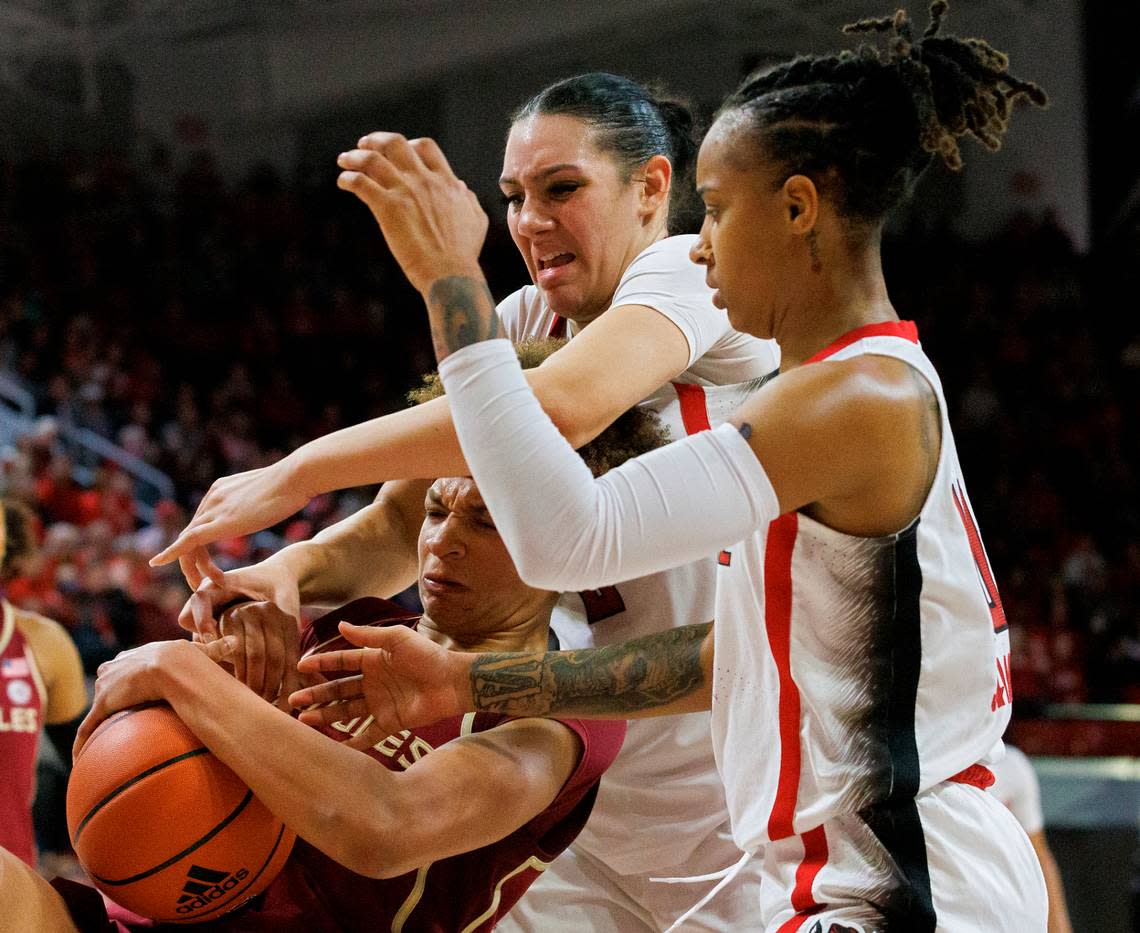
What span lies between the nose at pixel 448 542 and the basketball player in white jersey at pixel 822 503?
2.06 feet

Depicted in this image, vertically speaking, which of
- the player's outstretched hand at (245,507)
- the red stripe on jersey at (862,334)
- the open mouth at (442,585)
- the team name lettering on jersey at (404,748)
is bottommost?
the team name lettering on jersey at (404,748)

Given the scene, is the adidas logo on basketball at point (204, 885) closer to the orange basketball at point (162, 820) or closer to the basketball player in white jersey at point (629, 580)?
the orange basketball at point (162, 820)

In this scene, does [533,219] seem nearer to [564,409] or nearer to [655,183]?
[655,183]

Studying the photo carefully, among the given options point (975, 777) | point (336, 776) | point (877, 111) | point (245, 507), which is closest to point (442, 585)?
point (245, 507)

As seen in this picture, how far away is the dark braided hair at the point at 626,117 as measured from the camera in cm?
296

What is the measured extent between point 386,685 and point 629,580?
0.65 m

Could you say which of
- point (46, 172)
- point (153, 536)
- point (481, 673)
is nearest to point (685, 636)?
point (481, 673)

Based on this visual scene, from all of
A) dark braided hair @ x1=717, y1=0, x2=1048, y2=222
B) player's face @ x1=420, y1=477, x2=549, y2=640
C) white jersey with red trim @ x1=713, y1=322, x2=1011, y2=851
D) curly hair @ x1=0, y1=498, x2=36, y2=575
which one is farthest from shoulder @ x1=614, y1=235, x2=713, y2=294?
curly hair @ x1=0, y1=498, x2=36, y2=575

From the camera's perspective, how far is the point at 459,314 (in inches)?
77.2

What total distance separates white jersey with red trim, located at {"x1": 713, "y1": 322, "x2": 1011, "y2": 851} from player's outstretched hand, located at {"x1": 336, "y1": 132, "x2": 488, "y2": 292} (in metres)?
0.54

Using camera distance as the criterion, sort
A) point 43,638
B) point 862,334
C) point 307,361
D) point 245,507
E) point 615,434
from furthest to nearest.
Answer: point 307,361
point 43,638
point 615,434
point 245,507
point 862,334

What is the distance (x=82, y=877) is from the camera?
6.20 metres

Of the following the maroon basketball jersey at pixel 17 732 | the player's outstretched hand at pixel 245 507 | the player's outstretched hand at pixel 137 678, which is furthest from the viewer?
the maroon basketball jersey at pixel 17 732

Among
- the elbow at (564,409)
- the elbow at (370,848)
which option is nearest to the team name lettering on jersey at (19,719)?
the elbow at (370,848)
